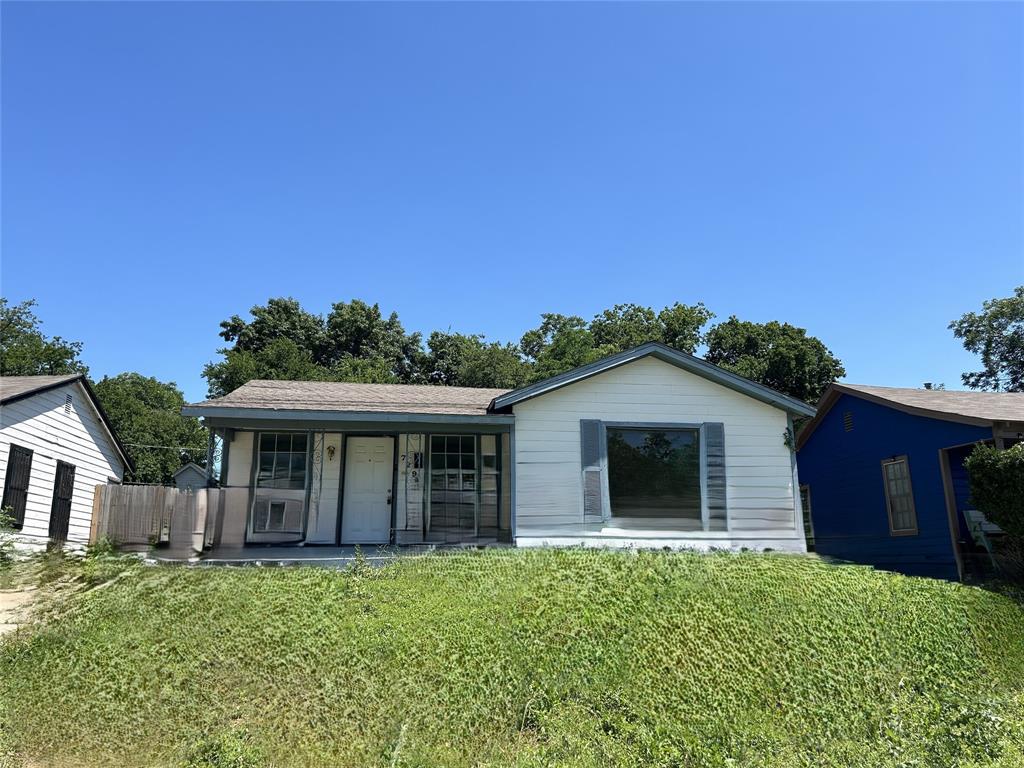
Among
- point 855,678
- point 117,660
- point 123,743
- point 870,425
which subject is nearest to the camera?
point 123,743

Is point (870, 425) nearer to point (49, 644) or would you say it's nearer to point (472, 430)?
point (472, 430)

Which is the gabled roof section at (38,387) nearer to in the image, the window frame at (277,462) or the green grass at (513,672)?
the window frame at (277,462)

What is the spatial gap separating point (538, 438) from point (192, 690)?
23.0 ft

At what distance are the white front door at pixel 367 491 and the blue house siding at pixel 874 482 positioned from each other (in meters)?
8.49

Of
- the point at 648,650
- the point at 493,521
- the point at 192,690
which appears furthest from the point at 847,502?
the point at 192,690

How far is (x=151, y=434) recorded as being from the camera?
119ft

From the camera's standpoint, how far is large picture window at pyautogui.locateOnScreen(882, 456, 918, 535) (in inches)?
524

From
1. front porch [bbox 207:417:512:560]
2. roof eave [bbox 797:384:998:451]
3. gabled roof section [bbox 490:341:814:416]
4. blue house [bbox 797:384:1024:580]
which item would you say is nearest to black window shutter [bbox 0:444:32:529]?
front porch [bbox 207:417:512:560]

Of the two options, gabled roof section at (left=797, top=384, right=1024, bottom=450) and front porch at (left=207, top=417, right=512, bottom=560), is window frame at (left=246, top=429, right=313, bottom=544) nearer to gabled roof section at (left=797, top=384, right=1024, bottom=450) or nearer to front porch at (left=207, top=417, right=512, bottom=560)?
front porch at (left=207, top=417, right=512, bottom=560)

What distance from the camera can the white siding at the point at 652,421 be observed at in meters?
12.1

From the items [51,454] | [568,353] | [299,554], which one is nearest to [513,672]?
[299,554]

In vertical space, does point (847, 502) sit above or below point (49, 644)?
above

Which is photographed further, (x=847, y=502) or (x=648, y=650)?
(x=847, y=502)

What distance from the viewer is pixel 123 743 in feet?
18.9
